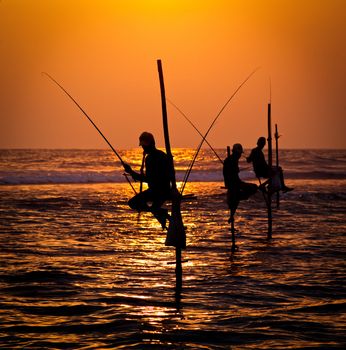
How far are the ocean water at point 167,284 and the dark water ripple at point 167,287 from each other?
22 mm

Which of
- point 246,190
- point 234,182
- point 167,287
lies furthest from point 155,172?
point 246,190

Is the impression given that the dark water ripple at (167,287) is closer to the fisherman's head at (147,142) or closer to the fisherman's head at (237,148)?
the fisherman's head at (237,148)

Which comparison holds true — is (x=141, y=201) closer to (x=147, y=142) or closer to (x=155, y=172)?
(x=155, y=172)

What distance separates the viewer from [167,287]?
12336 millimetres

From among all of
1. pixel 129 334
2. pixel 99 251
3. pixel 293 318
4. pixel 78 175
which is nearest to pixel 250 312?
pixel 293 318

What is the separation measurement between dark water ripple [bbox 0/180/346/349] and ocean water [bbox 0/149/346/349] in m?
0.02

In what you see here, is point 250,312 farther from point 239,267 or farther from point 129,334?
point 239,267

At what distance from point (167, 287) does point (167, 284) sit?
0.82 ft

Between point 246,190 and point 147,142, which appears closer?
point 147,142

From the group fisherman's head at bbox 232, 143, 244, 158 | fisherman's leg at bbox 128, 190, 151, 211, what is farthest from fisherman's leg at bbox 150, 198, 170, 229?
fisherman's head at bbox 232, 143, 244, 158

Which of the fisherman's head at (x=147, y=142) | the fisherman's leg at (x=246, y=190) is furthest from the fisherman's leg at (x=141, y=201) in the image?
the fisherman's leg at (x=246, y=190)

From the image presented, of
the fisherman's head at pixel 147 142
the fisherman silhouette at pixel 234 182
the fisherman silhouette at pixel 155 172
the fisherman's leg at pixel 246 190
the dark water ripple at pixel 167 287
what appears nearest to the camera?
the dark water ripple at pixel 167 287

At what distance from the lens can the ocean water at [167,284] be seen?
31.5 ft

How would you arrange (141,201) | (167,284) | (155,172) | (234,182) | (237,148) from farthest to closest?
(234,182), (237,148), (167,284), (141,201), (155,172)
